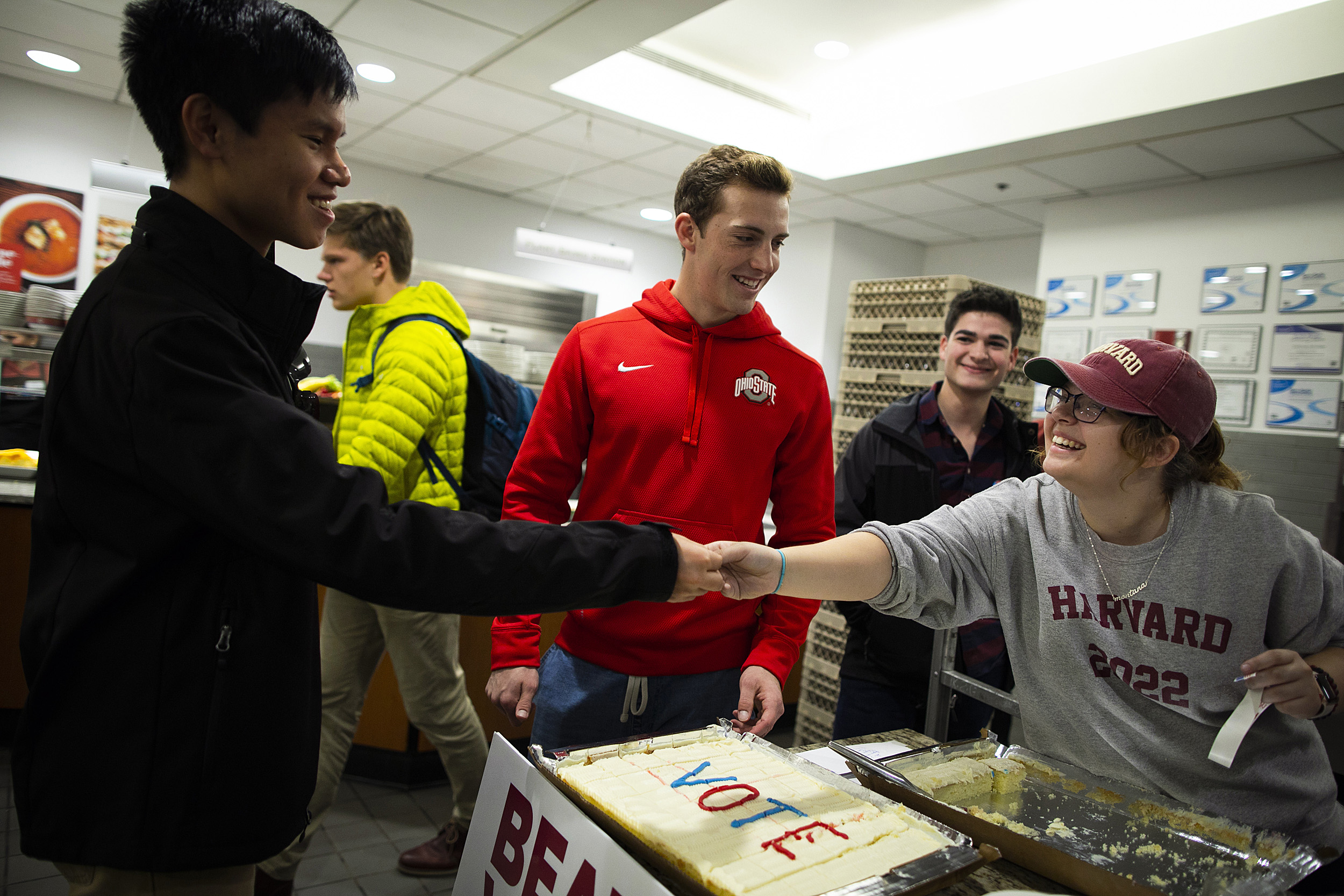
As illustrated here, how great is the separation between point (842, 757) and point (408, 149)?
636cm

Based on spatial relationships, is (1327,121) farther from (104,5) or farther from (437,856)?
(104,5)

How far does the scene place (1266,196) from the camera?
4957mm

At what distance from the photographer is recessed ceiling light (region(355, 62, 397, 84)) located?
15.2ft

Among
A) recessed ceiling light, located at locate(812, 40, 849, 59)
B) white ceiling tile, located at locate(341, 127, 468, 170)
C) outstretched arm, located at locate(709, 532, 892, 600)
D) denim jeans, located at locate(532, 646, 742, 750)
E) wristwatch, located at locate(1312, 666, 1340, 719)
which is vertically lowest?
denim jeans, located at locate(532, 646, 742, 750)

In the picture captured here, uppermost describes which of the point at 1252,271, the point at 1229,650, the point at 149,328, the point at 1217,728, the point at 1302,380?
the point at 1252,271

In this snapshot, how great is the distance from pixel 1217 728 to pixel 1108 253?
535cm

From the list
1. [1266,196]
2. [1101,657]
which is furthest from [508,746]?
[1266,196]

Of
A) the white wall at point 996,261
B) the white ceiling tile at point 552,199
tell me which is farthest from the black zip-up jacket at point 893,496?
the white ceiling tile at point 552,199

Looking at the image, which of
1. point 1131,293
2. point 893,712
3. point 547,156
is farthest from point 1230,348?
point 547,156

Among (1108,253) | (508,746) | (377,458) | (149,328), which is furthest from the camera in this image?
(1108,253)

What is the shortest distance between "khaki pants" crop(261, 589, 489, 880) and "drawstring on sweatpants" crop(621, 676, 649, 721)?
1.07 m

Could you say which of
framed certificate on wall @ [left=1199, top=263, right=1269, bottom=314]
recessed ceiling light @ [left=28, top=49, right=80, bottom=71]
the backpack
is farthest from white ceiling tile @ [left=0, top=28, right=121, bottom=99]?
framed certificate on wall @ [left=1199, top=263, right=1269, bottom=314]

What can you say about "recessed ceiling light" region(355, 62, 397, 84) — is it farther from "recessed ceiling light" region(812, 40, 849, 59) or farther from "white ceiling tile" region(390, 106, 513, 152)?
"recessed ceiling light" region(812, 40, 849, 59)

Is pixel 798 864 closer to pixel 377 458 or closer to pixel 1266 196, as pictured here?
pixel 377 458
